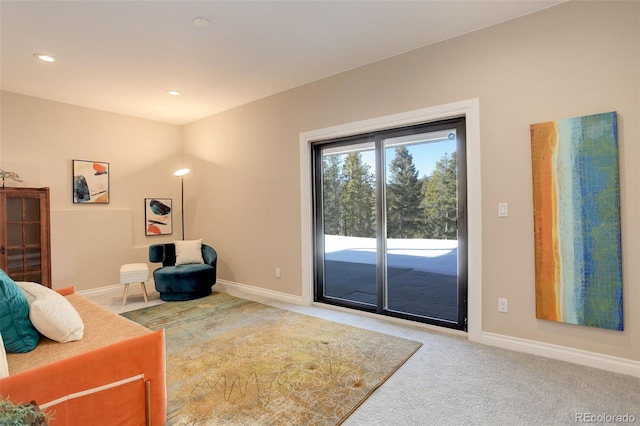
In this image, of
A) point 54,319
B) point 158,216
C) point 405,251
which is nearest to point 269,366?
point 54,319

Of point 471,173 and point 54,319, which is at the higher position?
point 471,173

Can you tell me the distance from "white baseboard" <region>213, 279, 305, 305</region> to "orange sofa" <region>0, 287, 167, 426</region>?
249cm

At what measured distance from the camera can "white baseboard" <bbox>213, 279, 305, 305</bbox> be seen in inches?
168

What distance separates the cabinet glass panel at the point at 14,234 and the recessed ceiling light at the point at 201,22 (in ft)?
10.9

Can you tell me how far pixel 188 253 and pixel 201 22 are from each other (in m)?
3.10

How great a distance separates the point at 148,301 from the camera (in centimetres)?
433

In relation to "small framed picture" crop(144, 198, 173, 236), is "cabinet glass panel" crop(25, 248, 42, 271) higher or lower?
lower

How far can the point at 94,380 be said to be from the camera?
1518 mm

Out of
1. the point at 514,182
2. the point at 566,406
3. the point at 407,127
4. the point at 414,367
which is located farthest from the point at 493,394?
the point at 407,127

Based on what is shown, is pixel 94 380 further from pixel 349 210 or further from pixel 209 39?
pixel 349 210

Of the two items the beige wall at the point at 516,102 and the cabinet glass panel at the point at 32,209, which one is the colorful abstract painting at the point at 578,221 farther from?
the cabinet glass panel at the point at 32,209

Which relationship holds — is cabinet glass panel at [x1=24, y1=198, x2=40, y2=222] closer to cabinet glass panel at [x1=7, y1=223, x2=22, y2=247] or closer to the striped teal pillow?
cabinet glass panel at [x1=7, y1=223, x2=22, y2=247]

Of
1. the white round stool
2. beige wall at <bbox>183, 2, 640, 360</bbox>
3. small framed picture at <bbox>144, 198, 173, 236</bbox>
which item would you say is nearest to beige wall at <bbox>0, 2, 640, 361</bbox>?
beige wall at <bbox>183, 2, 640, 360</bbox>

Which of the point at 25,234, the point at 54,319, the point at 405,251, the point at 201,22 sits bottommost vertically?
the point at 54,319
